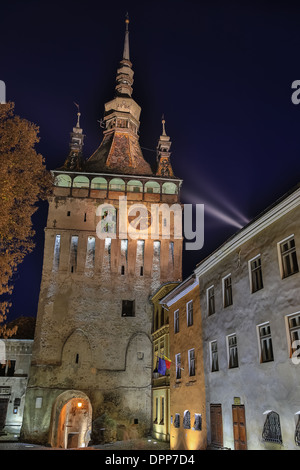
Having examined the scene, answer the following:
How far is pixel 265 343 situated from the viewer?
A: 1238cm

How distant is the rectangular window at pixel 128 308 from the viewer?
103 ft

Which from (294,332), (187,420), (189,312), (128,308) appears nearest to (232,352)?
(294,332)

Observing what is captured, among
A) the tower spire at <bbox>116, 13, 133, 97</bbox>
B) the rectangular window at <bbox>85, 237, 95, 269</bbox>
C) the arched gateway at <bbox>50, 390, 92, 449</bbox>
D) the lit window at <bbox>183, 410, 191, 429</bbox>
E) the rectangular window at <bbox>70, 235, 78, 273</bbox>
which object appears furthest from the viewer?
the tower spire at <bbox>116, 13, 133, 97</bbox>

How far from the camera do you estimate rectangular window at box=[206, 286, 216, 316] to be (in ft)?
55.1

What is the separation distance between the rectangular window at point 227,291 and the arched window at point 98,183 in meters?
21.6

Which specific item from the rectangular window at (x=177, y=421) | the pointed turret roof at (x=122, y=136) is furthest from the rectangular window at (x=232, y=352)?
the pointed turret roof at (x=122, y=136)

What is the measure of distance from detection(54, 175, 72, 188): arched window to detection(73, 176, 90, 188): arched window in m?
0.51

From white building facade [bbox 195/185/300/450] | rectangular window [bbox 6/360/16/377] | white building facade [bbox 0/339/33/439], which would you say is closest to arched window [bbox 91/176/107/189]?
white building facade [bbox 0/339/33/439]

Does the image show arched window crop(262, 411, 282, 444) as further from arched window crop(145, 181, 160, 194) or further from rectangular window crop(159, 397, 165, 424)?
arched window crop(145, 181, 160, 194)

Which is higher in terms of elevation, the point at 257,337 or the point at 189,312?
the point at 189,312

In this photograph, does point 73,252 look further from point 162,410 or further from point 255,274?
point 255,274

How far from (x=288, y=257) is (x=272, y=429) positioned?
17.0ft

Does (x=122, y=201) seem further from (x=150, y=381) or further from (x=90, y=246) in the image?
(x=150, y=381)

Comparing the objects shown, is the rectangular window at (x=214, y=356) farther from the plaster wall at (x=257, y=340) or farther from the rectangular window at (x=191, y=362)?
the rectangular window at (x=191, y=362)
